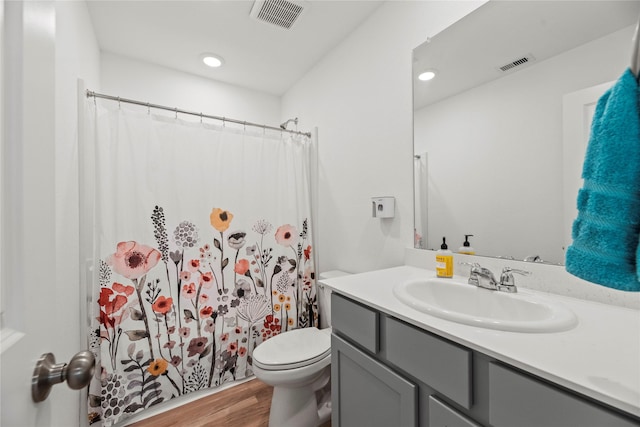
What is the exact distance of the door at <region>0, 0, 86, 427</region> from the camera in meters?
0.36

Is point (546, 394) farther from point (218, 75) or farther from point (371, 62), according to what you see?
point (218, 75)

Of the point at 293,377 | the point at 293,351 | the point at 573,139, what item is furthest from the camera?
the point at 293,351

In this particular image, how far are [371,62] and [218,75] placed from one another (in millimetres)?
1446

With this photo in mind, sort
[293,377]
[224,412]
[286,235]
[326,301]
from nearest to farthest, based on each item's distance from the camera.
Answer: [293,377] → [224,412] → [326,301] → [286,235]

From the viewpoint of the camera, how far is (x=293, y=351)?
4.80 feet

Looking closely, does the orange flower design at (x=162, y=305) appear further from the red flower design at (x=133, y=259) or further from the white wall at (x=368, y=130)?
the white wall at (x=368, y=130)

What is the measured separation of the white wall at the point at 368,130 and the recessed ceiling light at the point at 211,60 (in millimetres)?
752

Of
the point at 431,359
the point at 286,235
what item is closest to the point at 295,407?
the point at 431,359

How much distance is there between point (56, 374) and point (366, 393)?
91cm

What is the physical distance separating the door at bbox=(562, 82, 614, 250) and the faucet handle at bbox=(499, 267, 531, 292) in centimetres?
18

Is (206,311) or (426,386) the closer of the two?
(426,386)

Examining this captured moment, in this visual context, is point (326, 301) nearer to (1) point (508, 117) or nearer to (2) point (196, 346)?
(2) point (196, 346)

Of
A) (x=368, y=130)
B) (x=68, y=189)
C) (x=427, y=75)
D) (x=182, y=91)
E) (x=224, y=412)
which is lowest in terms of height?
(x=224, y=412)

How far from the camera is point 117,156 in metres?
1.54
